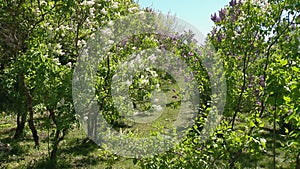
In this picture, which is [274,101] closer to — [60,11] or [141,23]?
[60,11]

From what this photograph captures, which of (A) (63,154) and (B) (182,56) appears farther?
(B) (182,56)

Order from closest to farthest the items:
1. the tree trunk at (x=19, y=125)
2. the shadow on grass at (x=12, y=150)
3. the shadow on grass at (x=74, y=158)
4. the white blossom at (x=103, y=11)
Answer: the shadow on grass at (x=74, y=158), the white blossom at (x=103, y=11), the shadow on grass at (x=12, y=150), the tree trunk at (x=19, y=125)

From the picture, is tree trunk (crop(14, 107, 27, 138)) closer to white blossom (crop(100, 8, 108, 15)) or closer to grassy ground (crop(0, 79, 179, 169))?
grassy ground (crop(0, 79, 179, 169))

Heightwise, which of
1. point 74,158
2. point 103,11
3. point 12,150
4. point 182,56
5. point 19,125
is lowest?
point 74,158

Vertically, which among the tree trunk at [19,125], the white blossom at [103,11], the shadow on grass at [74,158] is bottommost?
the shadow on grass at [74,158]

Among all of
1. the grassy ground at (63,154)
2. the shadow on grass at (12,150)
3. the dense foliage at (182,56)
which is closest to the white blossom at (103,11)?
the dense foliage at (182,56)

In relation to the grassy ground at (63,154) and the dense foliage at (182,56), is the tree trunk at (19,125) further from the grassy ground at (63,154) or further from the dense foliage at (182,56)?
the grassy ground at (63,154)

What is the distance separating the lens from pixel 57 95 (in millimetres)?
→ 6434

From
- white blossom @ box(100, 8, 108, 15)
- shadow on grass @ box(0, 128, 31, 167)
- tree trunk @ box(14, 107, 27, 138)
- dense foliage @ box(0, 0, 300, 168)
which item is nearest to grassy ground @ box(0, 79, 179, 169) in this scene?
shadow on grass @ box(0, 128, 31, 167)

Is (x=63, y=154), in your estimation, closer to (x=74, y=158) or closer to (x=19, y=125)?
(x=74, y=158)

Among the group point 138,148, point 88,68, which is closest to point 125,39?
point 88,68

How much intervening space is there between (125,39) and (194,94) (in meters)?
2.49

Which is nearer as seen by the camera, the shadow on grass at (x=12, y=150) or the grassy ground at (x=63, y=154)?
the grassy ground at (x=63, y=154)

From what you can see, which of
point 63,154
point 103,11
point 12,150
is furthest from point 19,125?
point 103,11
